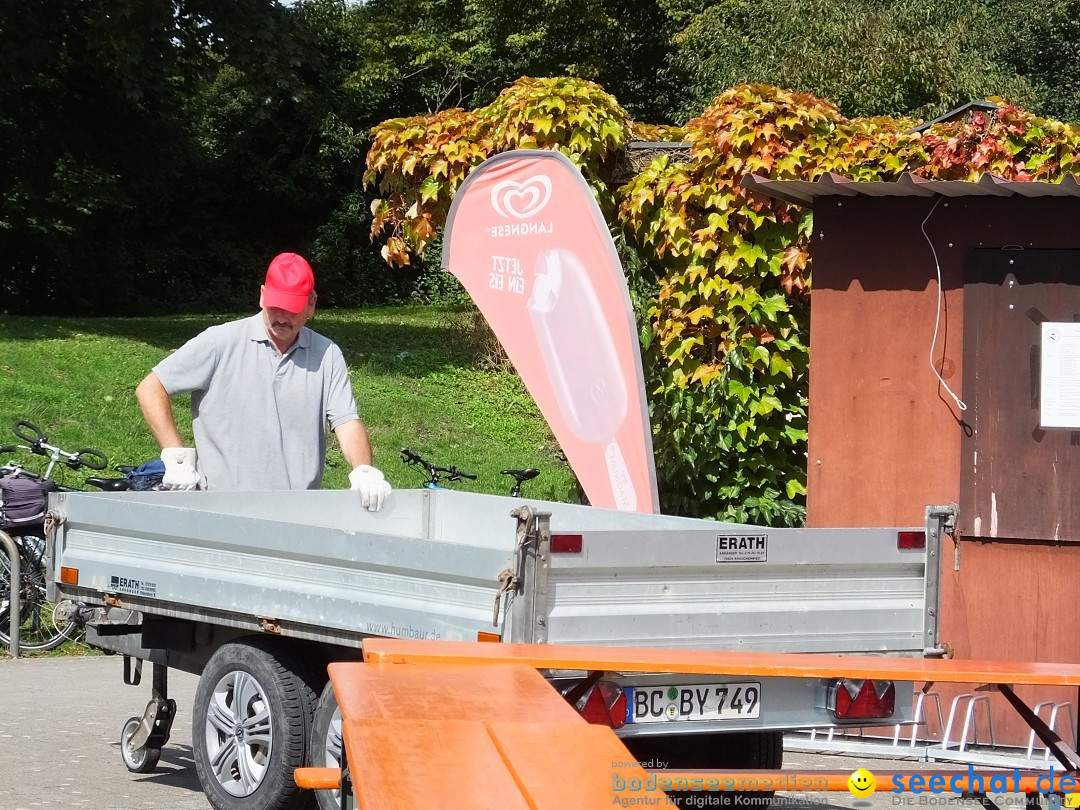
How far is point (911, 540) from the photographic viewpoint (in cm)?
505

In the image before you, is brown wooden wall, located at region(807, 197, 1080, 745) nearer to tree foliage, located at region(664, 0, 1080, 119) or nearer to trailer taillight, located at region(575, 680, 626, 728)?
trailer taillight, located at region(575, 680, 626, 728)

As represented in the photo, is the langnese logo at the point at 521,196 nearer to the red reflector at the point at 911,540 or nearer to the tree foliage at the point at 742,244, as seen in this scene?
the tree foliage at the point at 742,244

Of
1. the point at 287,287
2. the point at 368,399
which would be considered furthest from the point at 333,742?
the point at 368,399

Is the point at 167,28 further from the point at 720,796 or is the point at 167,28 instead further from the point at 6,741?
the point at 720,796

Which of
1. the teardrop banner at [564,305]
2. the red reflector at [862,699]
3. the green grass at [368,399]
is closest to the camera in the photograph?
the red reflector at [862,699]

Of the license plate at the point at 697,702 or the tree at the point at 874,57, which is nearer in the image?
the license plate at the point at 697,702

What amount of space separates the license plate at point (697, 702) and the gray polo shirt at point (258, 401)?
253 centimetres

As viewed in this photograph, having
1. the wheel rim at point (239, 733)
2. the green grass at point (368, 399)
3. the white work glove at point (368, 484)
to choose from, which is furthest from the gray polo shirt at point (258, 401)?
the green grass at point (368, 399)

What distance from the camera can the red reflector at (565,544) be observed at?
4.32m

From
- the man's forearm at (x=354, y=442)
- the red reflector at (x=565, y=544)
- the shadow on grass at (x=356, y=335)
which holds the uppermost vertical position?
the shadow on grass at (x=356, y=335)

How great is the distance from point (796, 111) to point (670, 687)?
5.88 meters

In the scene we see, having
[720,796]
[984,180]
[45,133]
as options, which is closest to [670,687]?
[720,796]

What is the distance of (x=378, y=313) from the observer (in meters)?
26.1

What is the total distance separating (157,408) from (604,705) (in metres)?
2.78
